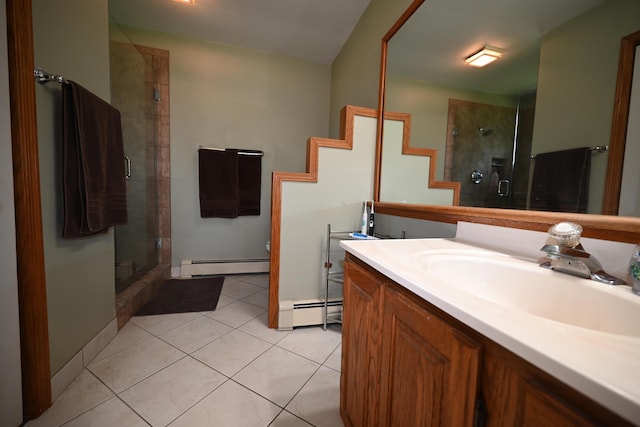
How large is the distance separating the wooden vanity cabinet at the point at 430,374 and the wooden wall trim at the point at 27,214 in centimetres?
127

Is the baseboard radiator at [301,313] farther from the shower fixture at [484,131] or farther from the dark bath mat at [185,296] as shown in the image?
the shower fixture at [484,131]

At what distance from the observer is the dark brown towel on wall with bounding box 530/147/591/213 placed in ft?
2.22

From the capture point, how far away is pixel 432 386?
0.49 meters

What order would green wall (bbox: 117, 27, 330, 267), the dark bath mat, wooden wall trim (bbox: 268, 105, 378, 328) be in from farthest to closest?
green wall (bbox: 117, 27, 330, 267) < the dark bath mat < wooden wall trim (bbox: 268, 105, 378, 328)

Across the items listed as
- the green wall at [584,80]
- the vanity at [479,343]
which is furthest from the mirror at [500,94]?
the vanity at [479,343]

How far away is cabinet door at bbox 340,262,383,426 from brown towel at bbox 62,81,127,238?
53.1 inches

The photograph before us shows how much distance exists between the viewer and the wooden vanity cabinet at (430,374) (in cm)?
31

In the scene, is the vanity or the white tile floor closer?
the vanity

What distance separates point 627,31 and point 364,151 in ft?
4.10

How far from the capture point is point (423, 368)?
519 millimetres

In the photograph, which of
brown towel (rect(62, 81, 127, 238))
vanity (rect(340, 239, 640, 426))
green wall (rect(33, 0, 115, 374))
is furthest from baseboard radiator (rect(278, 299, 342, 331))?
brown towel (rect(62, 81, 127, 238))

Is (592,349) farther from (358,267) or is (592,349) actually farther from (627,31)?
(627,31)

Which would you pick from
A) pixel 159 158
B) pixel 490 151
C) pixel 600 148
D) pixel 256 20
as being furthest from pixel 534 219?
pixel 159 158

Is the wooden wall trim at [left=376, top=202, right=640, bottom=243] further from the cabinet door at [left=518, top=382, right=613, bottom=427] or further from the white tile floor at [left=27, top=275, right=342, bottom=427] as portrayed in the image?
the white tile floor at [left=27, top=275, right=342, bottom=427]
